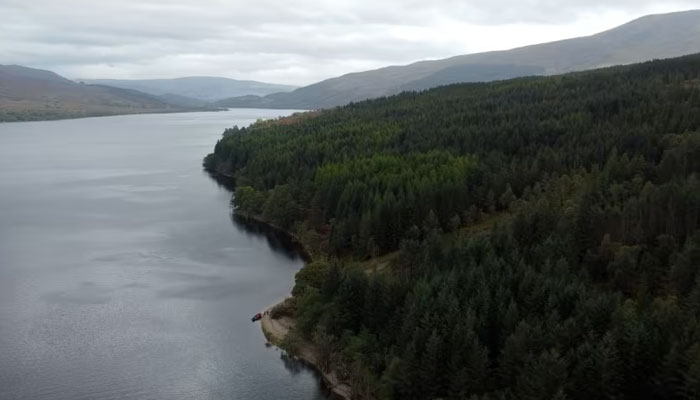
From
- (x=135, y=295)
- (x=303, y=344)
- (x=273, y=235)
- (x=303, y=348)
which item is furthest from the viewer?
(x=273, y=235)

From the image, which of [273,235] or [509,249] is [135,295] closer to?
[273,235]

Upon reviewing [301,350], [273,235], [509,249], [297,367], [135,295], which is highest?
[509,249]

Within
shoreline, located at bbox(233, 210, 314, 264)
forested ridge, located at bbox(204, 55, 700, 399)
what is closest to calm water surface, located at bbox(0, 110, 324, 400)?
shoreline, located at bbox(233, 210, 314, 264)

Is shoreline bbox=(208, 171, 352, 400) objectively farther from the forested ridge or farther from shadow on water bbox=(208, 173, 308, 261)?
the forested ridge

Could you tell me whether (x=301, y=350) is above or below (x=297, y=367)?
above

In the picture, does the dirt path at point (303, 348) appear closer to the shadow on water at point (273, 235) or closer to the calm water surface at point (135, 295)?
the calm water surface at point (135, 295)

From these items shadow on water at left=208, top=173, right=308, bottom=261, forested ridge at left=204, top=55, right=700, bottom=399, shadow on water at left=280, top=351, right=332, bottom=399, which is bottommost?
shadow on water at left=280, top=351, right=332, bottom=399

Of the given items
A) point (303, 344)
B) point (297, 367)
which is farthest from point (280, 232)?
point (297, 367)
